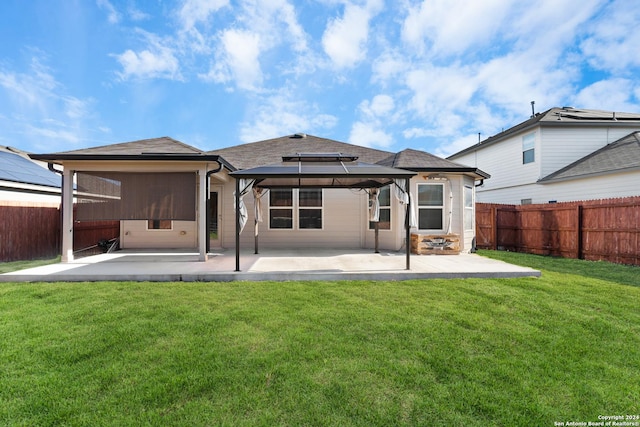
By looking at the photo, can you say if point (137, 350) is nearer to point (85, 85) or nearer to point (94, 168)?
point (94, 168)

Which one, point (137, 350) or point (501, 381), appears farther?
point (137, 350)

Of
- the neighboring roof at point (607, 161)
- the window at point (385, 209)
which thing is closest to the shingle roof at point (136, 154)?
the window at point (385, 209)

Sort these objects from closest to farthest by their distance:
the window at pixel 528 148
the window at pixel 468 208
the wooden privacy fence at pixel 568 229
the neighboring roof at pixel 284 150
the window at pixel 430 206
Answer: the wooden privacy fence at pixel 568 229, the window at pixel 430 206, the window at pixel 468 208, the neighboring roof at pixel 284 150, the window at pixel 528 148

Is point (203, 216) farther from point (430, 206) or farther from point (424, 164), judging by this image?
point (430, 206)

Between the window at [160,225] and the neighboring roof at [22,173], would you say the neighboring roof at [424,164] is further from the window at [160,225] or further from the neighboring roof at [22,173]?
the neighboring roof at [22,173]

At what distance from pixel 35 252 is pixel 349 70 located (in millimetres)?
12708

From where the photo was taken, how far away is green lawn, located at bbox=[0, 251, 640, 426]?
1901mm

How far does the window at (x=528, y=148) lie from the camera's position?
42.5 feet

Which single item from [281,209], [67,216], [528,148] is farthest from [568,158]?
[67,216]

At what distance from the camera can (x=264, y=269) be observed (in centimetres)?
594

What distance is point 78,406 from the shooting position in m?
1.92

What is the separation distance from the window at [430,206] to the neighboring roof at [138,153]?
6.44 m

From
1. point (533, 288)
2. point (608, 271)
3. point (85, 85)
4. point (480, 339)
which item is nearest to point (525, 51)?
point (608, 271)

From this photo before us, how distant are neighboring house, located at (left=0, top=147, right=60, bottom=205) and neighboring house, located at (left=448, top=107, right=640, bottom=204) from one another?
19705mm
